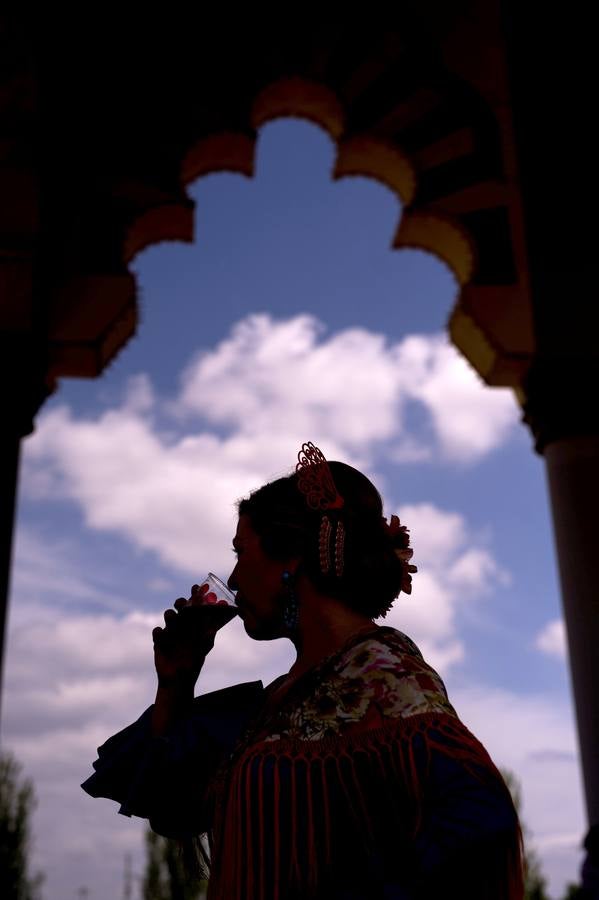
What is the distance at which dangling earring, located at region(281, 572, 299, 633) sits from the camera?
5.36ft

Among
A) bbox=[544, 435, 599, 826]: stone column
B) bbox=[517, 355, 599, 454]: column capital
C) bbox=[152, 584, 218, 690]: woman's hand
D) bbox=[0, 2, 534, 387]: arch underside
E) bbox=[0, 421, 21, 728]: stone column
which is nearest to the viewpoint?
bbox=[152, 584, 218, 690]: woman's hand

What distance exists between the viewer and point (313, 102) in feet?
21.0

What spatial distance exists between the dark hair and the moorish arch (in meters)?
3.43

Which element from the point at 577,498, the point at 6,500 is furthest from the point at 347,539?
the point at 577,498

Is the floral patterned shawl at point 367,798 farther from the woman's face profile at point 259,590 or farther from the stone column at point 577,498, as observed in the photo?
the stone column at point 577,498

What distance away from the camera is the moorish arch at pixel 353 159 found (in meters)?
5.34

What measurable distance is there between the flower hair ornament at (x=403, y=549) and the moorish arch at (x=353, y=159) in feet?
11.3

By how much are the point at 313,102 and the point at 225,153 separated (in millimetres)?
709

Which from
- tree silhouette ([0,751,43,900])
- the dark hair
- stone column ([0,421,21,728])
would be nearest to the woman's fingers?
the dark hair

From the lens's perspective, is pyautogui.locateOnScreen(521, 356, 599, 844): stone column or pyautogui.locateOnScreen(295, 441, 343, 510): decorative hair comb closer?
pyautogui.locateOnScreen(295, 441, 343, 510): decorative hair comb

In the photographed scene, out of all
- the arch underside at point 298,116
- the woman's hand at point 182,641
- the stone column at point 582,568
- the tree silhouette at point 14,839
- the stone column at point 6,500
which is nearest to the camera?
the woman's hand at point 182,641

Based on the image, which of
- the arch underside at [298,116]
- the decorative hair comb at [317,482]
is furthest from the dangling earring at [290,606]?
the arch underside at [298,116]

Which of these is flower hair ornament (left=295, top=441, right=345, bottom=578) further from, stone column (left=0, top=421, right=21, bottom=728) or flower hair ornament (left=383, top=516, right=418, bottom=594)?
stone column (left=0, top=421, right=21, bottom=728)

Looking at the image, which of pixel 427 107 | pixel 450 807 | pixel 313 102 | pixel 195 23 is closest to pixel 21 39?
pixel 195 23
